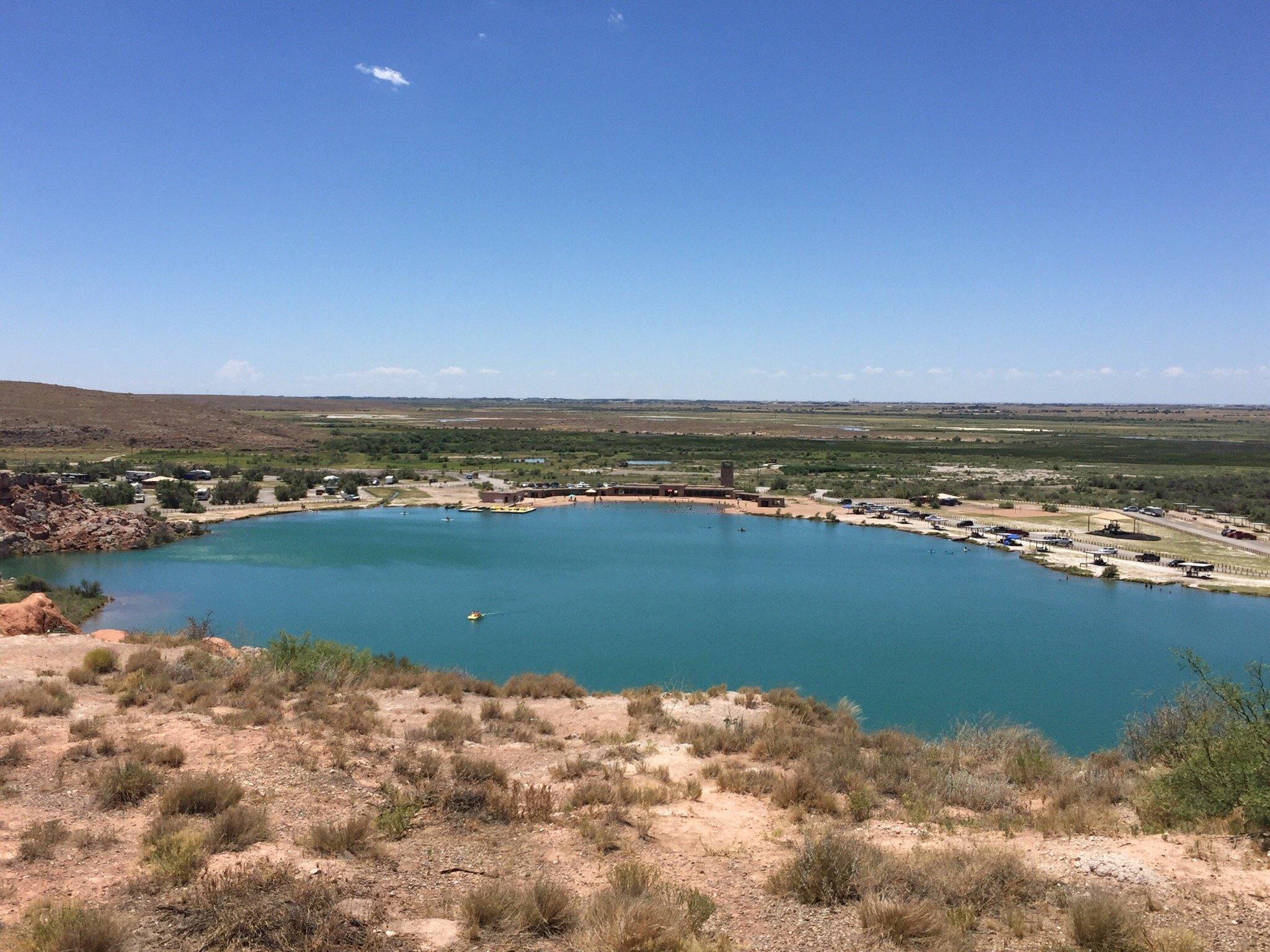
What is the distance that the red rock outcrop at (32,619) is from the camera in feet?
62.0

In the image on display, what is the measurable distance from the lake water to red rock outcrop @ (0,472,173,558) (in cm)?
94

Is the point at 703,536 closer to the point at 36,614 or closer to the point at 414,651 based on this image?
the point at 414,651

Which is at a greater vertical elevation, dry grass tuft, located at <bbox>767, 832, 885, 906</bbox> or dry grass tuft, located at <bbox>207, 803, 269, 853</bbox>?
dry grass tuft, located at <bbox>207, 803, 269, 853</bbox>

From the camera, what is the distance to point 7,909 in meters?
6.13

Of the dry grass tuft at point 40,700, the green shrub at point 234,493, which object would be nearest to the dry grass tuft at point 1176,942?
the dry grass tuft at point 40,700

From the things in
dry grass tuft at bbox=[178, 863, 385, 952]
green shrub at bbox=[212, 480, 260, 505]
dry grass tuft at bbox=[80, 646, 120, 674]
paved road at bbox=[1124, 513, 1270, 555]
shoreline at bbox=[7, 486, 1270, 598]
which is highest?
dry grass tuft at bbox=[178, 863, 385, 952]

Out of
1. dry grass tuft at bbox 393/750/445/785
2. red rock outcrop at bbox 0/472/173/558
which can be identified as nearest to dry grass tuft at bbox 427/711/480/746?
dry grass tuft at bbox 393/750/445/785

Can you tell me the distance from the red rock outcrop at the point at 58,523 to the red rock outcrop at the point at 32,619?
22799mm

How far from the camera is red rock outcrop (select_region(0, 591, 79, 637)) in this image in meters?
18.9

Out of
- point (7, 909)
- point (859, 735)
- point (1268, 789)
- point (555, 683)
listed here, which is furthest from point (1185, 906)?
point (555, 683)

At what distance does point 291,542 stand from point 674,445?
85611 mm

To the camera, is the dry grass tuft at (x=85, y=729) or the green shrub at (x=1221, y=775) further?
the dry grass tuft at (x=85, y=729)

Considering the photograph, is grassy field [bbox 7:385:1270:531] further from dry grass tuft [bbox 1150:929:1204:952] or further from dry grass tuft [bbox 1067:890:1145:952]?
dry grass tuft [bbox 1067:890:1145:952]

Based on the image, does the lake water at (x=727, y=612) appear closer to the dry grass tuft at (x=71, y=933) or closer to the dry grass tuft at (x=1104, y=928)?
the dry grass tuft at (x=1104, y=928)
